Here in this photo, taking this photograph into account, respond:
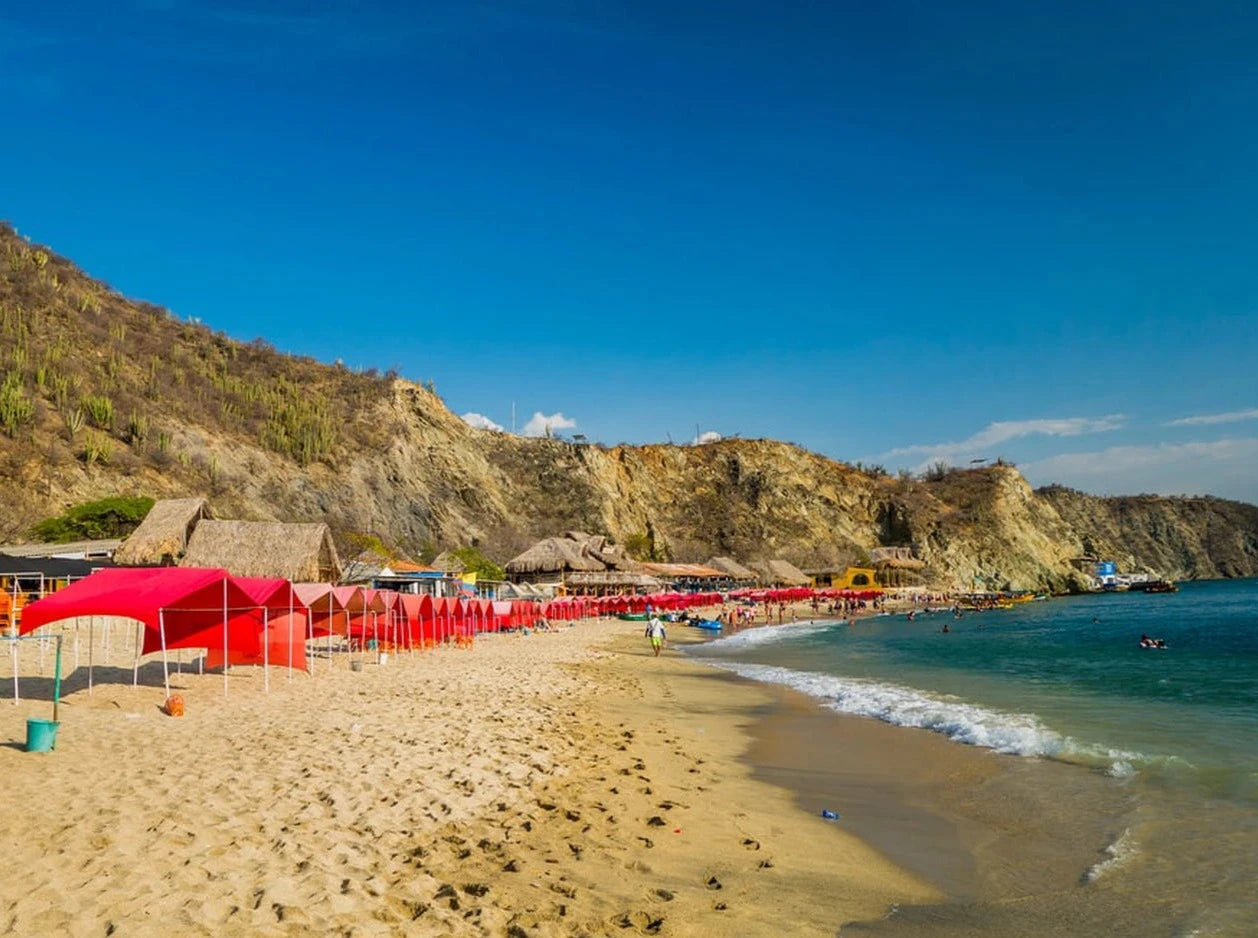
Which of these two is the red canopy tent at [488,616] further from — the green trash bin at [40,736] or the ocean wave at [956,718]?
the green trash bin at [40,736]

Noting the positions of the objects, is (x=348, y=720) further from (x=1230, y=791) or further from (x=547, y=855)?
(x=1230, y=791)

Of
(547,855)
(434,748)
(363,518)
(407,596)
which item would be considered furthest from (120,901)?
(363,518)

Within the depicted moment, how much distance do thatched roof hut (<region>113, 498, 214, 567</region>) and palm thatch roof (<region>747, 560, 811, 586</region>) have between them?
5677 cm

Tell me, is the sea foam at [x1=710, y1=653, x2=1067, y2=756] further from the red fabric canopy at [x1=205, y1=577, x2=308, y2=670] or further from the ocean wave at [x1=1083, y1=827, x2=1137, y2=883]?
the red fabric canopy at [x1=205, y1=577, x2=308, y2=670]

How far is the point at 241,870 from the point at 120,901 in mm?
729

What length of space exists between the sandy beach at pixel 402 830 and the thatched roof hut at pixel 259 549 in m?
17.0

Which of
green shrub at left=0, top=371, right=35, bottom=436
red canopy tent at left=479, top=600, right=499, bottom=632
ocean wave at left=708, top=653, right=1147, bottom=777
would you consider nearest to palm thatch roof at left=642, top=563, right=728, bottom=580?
red canopy tent at left=479, top=600, right=499, bottom=632

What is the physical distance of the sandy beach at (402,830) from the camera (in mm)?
4816

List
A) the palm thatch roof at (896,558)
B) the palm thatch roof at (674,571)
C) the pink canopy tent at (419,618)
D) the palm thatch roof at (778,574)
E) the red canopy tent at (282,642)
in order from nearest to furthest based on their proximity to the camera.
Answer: the red canopy tent at (282,642) < the pink canopy tent at (419,618) < the palm thatch roof at (674,571) < the palm thatch roof at (778,574) < the palm thatch roof at (896,558)

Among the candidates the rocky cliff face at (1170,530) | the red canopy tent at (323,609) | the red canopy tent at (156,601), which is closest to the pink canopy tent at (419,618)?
the red canopy tent at (323,609)

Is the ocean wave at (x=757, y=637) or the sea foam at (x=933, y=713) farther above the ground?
the sea foam at (x=933, y=713)

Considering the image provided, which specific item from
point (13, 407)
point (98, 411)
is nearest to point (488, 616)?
point (98, 411)

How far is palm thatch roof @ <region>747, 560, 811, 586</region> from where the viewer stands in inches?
3115

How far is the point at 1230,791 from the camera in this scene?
881cm
